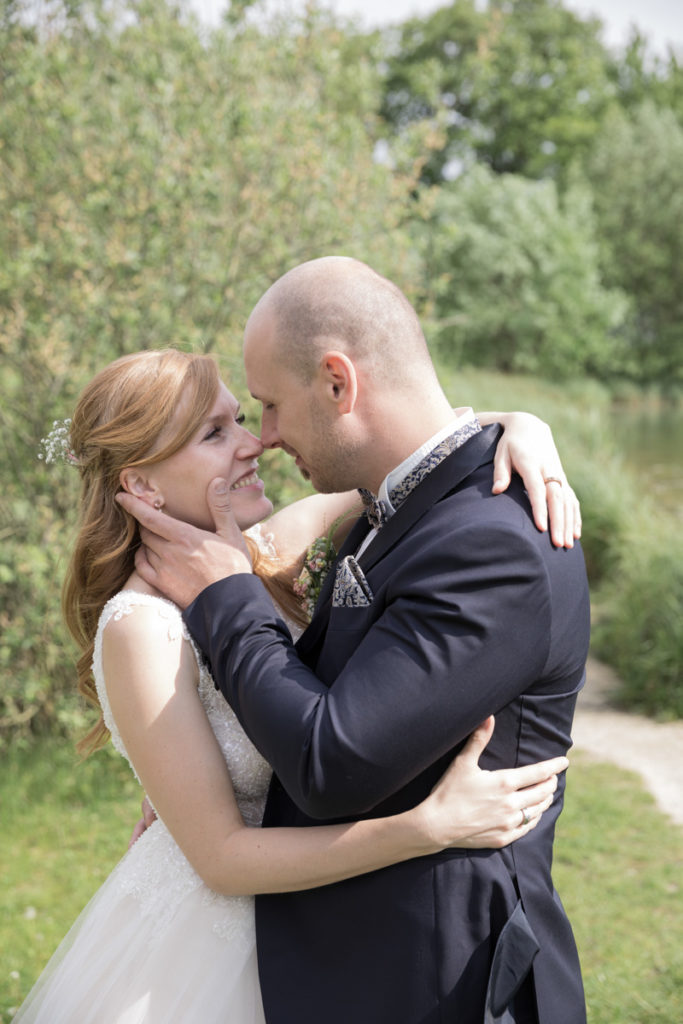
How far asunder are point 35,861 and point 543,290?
35919 millimetres

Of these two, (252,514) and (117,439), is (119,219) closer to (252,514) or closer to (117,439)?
(117,439)

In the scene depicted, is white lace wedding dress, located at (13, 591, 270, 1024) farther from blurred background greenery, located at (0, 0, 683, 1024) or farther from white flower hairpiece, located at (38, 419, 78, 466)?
blurred background greenery, located at (0, 0, 683, 1024)

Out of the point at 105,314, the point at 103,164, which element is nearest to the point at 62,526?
the point at 105,314

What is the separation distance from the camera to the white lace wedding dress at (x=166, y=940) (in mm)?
2365

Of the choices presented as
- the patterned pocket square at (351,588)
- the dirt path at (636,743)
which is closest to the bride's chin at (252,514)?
the patterned pocket square at (351,588)

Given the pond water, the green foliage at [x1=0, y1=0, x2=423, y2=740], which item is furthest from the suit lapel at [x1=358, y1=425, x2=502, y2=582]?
the pond water

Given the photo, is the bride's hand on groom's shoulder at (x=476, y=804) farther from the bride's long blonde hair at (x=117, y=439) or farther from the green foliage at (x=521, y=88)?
the green foliage at (x=521, y=88)

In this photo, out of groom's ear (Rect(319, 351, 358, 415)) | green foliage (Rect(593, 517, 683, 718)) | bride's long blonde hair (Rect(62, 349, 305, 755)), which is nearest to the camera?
groom's ear (Rect(319, 351, 358, 415))

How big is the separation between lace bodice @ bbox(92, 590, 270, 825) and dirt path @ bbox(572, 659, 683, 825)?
4745mm

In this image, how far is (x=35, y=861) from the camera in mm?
5484

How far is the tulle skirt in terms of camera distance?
2.36 m

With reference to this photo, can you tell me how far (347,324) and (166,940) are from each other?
5.31ft

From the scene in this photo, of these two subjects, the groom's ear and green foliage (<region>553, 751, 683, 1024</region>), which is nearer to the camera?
the groom's ear

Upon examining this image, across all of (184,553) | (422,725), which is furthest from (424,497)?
(184,553)
